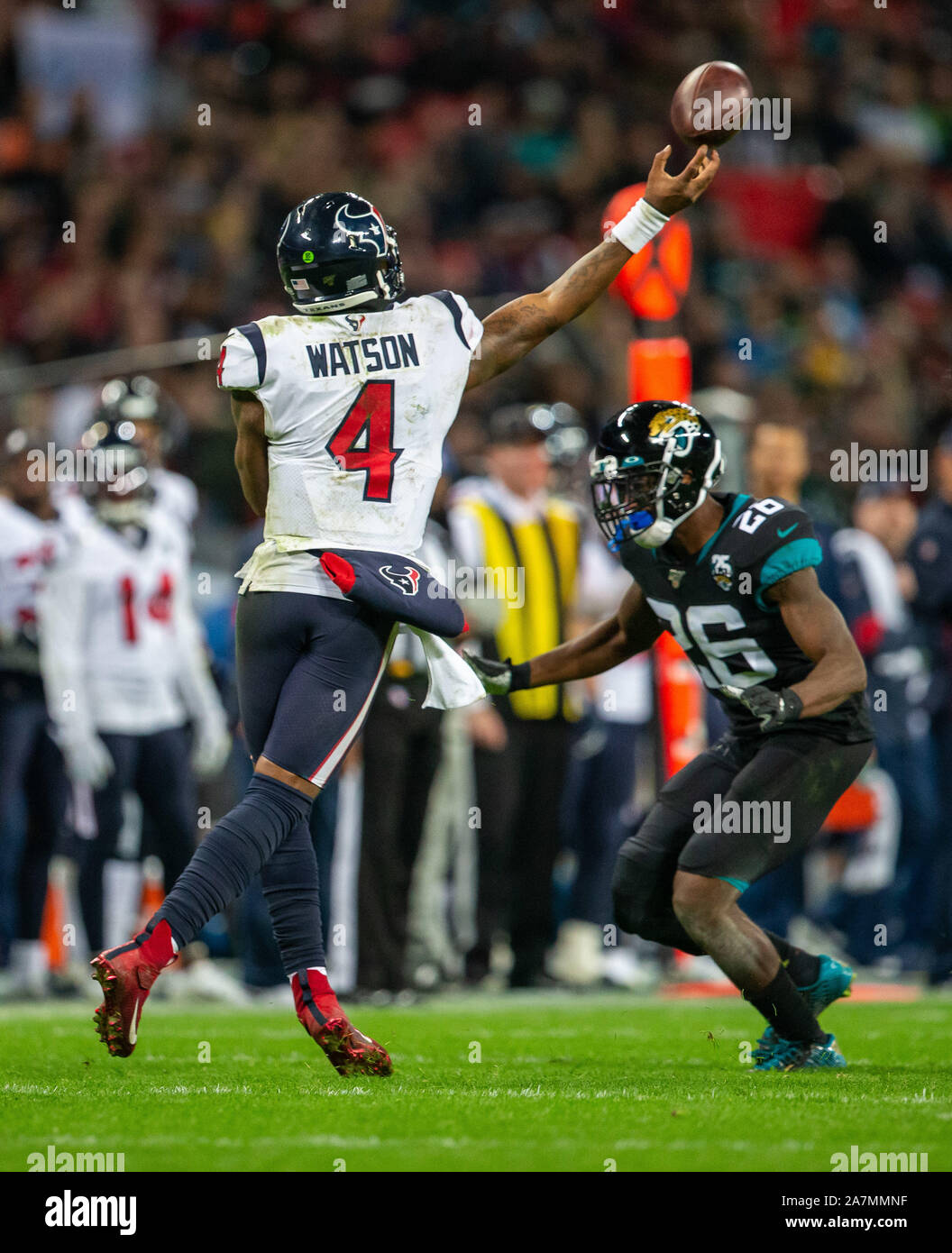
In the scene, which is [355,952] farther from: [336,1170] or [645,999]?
[336,1170]

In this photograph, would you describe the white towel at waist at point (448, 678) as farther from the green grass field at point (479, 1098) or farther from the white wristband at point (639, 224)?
the white wristband at point (639, 224)

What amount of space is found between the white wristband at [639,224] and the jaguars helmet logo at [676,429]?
0.53 meters

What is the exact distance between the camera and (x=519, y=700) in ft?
30.9

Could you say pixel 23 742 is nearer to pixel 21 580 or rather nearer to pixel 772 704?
pixel 21 580

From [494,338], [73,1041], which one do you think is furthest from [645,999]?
[494,338]

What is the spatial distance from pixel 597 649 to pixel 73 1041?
233cm

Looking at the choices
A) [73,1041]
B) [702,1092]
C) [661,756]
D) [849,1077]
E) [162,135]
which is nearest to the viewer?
[702,1092]

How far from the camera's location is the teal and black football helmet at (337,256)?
17.7 feet

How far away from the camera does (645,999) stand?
8.89m

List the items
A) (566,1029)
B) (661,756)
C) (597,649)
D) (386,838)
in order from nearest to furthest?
(597,649) < (566,1029) < (386,838) < (661,756)

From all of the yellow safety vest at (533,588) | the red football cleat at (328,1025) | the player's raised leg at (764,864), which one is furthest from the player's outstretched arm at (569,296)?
the yellow safety vest at (533,588)

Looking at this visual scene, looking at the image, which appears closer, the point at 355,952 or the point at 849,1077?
the point at 849,1077

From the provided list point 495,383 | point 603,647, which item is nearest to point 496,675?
point 603,647

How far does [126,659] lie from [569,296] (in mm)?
4311
